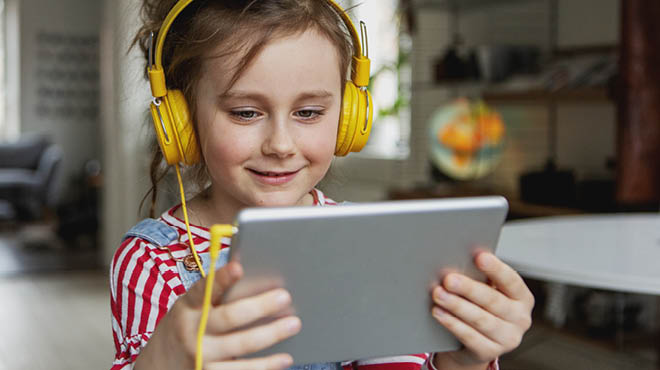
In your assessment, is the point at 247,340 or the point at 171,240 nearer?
the point at 247,340

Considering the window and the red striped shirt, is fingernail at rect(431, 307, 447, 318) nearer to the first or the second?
the red striped shirt

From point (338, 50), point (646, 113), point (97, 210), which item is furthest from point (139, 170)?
point (338, 50)

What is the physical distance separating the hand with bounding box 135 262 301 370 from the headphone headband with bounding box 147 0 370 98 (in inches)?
11.3

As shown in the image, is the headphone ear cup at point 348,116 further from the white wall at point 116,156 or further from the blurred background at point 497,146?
the white wall at point 116,156

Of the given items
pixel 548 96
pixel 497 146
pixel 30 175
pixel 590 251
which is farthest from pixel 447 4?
pixel 30 175

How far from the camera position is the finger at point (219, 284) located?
52 centimetres

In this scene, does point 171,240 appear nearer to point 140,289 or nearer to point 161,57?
point 140,289

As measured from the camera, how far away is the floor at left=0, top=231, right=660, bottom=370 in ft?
4.81

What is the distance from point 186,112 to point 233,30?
0.35 feet

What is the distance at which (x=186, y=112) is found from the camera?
790 millimetres

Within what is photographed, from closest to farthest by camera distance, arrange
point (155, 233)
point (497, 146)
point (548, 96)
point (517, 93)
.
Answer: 1. point (155, 233)
2. point (548, 96)
3. point (517, 93)
4. point (497, 146)

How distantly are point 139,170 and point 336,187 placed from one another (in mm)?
3844

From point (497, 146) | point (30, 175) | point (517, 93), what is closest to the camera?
point (517, 93)

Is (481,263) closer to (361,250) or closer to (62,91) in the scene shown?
(361,250)
